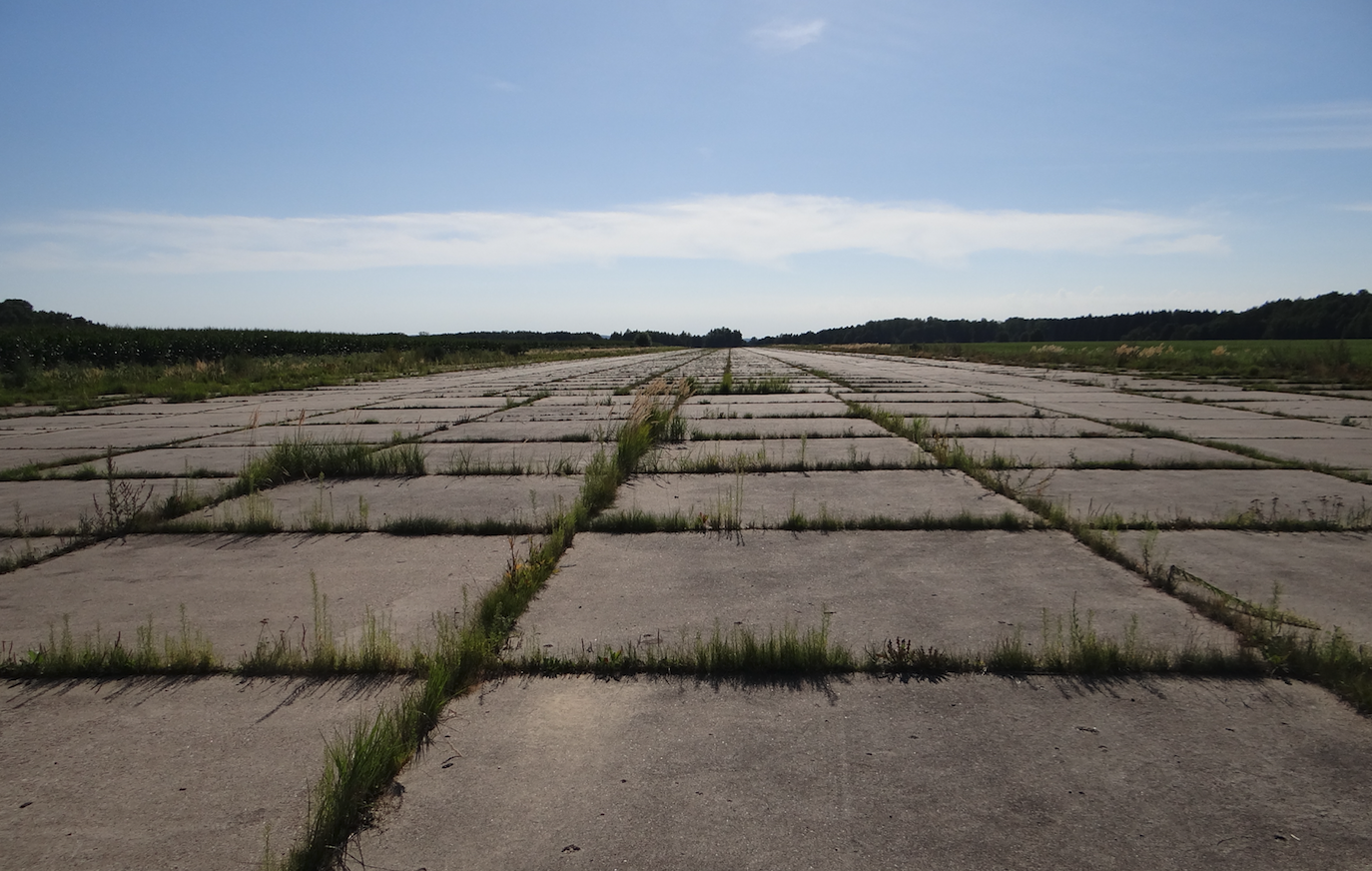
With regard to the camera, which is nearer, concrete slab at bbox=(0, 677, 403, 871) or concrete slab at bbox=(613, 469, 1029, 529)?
concrete slab at bbox=(0, 677, 403, 871)

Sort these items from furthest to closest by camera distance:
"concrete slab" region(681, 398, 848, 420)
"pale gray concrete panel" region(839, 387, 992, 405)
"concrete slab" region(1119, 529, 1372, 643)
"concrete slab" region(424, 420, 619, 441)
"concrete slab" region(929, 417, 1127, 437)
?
"pale gray concrete panel" region(839, 387, 992, 405) < "concrete slab" region(681, 398, 848, 420) < "concrete slab" region(424, 420, 619, 441) < "concrete slab" region(929, 417, 1127, 437) < "concrete slab" region(1119, 529, 1372, 643)

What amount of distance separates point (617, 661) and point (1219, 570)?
236cm

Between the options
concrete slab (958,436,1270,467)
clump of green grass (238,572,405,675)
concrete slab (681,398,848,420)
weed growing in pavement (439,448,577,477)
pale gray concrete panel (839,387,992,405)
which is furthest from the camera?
pale gray concrete panel (839,387,992,405)

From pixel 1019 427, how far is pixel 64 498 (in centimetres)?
773

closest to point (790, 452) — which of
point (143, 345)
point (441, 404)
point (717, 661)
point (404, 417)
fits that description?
point (717, 661)

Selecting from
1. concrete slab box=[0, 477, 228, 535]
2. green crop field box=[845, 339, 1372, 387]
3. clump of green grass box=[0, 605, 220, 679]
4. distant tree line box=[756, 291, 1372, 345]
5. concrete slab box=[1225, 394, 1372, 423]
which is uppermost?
distant tree line box=[756, 291, 1372, 345]

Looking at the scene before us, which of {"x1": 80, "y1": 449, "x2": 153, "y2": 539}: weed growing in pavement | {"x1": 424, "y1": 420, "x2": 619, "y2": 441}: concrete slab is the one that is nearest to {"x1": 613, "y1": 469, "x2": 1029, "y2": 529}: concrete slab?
{"x1": 424, "y1": 420, "x2": 619, "y2": 441}: concrete slab

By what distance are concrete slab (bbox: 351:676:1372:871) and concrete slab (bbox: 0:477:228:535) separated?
296cm

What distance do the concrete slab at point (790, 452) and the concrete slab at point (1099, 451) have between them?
1.95 ft

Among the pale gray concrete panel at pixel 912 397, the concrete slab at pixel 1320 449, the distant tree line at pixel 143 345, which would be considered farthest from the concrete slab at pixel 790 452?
the distant tree line at pixel 143 345

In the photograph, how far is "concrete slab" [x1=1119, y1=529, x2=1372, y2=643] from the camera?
7.69 ft

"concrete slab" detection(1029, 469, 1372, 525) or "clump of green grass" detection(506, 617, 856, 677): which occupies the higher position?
"concrete slab" detection(1029, 469, 1372, 525)

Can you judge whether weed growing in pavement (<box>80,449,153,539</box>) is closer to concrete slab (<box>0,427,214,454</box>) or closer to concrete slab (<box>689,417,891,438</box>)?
concrete slab (<box>0,427,214,454</box>)

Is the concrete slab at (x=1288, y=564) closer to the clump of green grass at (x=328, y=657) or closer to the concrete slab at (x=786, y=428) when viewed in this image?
the clump of green grass at (x=328, y=657)
